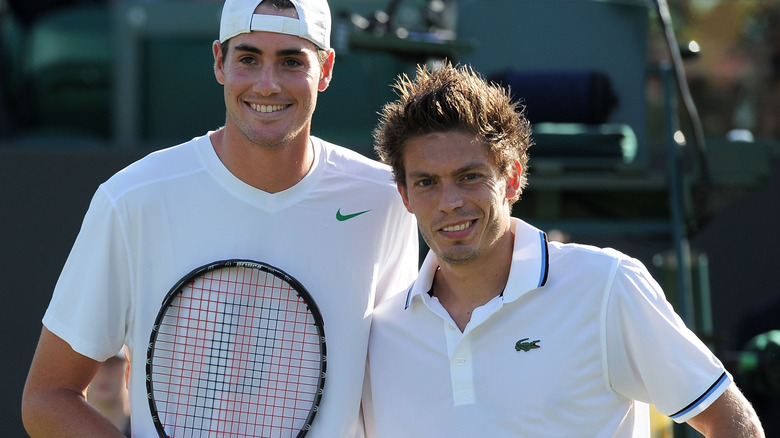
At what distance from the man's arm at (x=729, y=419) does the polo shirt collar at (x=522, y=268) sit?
528 mm

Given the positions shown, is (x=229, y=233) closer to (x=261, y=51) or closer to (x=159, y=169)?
(x=159, y=169)

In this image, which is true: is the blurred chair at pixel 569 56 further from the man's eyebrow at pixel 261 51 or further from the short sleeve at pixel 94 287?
the short sleeve at pixel 94 287

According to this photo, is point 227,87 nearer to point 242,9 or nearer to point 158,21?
→ point 242,9

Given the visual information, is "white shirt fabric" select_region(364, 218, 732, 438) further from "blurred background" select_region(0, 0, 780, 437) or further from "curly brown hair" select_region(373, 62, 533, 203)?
"blurred background" select_region(0, 0, 780, 437)

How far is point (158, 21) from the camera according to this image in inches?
298

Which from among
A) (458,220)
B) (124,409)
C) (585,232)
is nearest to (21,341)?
(124,409)

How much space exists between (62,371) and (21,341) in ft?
12.5

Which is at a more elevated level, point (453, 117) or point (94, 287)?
point (453, 117)

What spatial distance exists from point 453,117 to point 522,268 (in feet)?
1.44

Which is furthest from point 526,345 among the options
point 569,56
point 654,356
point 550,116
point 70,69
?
point 70,69

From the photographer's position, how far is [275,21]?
296cm

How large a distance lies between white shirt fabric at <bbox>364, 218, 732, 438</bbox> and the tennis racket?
29 cm

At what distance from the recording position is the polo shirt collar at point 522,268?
9.59ft

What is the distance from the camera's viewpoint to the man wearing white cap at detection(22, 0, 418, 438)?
2.93 metres
